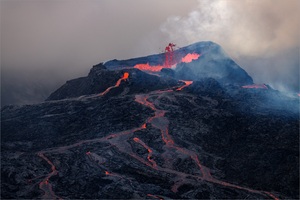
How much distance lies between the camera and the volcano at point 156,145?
11162 cm

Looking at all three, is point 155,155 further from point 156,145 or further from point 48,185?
point 48,185

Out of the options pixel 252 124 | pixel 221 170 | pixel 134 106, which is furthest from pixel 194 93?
pixel 221 170

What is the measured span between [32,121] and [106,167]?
1752 inches

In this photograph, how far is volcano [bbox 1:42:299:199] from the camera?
111625 millimetres

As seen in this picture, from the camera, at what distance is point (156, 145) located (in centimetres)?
13438

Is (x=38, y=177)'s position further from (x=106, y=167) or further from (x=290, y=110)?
(x=290, y=110)

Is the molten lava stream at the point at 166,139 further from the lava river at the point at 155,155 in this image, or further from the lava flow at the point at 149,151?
the lava flow at the point at 149,151

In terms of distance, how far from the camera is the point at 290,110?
15125 centimetres

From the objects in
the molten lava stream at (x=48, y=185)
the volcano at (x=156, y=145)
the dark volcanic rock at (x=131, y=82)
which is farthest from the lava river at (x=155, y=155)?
the dark volcanic rock at (x=131, y=82)

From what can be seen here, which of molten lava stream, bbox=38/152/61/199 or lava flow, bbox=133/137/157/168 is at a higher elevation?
lava flow, bbox=133/137/157/168

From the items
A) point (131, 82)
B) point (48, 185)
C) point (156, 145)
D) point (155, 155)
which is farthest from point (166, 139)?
point (131, 82)

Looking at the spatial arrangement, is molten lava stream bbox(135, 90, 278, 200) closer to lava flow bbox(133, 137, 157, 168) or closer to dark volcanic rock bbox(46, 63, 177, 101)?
lava flow bbox(133, 137, 157, 168)

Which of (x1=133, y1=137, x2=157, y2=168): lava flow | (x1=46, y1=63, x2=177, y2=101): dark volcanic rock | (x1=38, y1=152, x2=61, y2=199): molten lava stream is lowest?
(x1=38, y1=152, x2=61, y2=199): molten lava stream

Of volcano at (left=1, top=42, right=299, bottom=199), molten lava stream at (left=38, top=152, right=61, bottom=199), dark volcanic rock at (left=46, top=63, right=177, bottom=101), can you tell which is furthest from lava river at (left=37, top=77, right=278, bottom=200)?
dark volcanic rock at (left=46, top=63, right=177, bottom=101)
